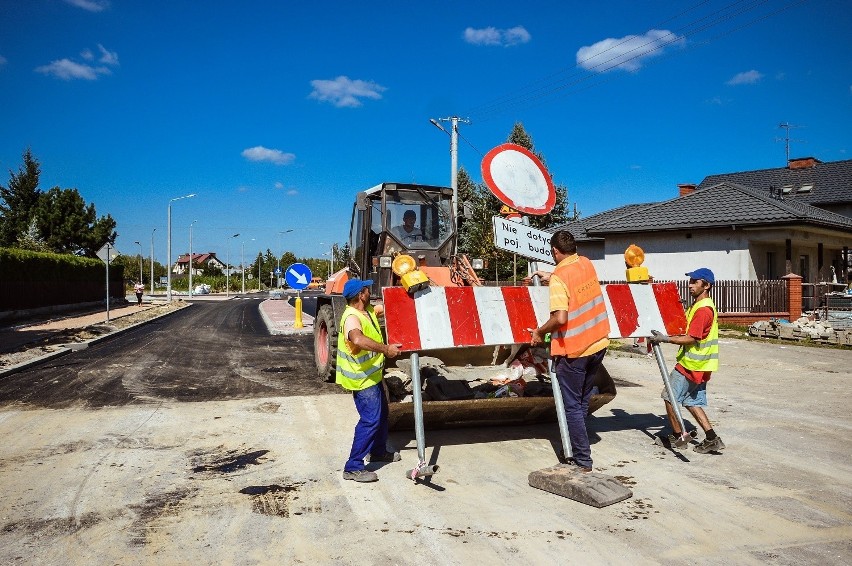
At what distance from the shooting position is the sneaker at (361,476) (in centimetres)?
510

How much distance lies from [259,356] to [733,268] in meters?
18.0

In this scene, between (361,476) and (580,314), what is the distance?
7.27ft

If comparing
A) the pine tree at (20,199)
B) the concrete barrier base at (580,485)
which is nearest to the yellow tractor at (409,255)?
the concrete barrier base at (580,485)

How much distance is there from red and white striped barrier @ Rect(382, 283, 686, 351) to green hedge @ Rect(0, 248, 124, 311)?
24.7m

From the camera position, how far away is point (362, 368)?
17.1 feet

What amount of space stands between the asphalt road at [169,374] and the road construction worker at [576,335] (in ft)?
16.6

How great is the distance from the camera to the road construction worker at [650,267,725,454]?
19.0 feet

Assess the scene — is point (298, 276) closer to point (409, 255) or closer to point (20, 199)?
point (409, 255)

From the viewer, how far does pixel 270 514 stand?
A: 4430mm

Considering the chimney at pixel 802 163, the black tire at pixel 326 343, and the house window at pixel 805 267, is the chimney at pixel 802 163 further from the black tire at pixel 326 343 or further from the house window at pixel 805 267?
the black tire at pixel 326 343

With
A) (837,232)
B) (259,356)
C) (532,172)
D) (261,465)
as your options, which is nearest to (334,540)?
(261,465)

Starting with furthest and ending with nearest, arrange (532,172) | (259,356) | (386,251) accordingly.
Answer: (259,356)
(386,251)
(532,172)

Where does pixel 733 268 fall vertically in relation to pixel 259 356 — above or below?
above

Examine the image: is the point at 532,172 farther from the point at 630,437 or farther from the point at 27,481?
the point at 27,481
